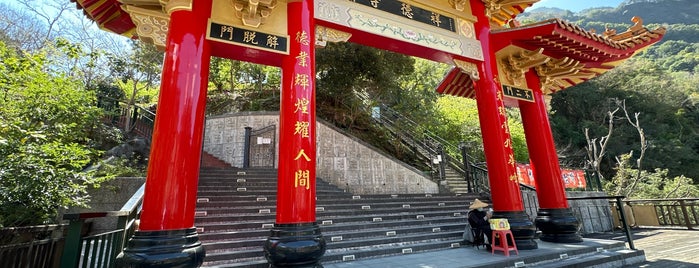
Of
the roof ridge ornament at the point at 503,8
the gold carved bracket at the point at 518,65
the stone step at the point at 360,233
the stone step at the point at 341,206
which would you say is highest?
the roof ridge ornament at the point at 503,8

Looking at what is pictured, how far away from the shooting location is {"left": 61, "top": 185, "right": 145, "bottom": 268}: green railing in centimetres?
270

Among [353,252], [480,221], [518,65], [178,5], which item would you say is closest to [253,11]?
[178,5]

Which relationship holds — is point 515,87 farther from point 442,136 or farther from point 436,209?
point 442,136

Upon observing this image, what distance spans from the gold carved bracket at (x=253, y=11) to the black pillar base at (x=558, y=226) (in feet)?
20.2

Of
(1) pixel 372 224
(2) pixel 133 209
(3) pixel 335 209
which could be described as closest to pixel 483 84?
(1) pixel 372 224

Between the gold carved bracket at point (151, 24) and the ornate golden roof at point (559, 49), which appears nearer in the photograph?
the gold carved bracket at point (151, 24)

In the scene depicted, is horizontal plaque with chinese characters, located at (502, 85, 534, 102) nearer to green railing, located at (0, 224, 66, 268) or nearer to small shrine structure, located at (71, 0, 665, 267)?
small shrine structure, located at (71, 0, 665, 267)

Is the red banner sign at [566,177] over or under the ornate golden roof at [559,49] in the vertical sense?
under

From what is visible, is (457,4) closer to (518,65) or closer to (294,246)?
(518,65)

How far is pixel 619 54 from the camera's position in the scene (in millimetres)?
5883

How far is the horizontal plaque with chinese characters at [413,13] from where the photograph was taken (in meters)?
5.14

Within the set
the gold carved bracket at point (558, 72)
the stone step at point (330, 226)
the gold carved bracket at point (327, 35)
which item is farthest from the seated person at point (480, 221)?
the gold carved bracket at point (327, 35)

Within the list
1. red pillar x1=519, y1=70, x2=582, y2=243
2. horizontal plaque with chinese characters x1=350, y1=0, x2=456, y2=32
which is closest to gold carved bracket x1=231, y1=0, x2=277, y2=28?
horizontal plaque with chinese characters x1=350, y1=0, x2=456, y2=32

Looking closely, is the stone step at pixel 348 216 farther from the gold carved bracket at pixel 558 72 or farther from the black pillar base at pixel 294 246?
the gold carved bracket at pixel 558 72
